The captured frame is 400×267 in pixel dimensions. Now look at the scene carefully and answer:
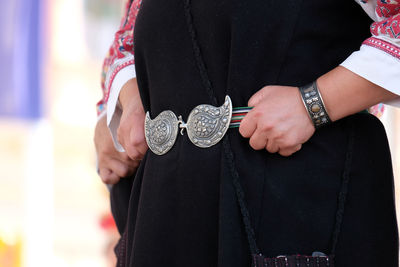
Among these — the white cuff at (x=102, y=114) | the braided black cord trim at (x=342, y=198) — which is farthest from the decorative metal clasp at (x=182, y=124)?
the white cuff at (x=102, y=114)

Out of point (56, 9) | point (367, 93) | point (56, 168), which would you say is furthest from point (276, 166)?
point (56, 9)

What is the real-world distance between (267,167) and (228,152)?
0.07m

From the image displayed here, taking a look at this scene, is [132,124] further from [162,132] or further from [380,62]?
[380,62]

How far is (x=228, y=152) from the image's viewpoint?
904 mm

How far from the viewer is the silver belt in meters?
0.91

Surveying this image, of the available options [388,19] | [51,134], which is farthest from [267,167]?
[51,134]

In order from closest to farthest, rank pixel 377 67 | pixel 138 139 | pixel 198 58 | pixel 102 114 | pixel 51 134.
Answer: pixel 377 67 < pixel 198 58 < pixel 138 139 < pixel 102 114 < pixel 51 134

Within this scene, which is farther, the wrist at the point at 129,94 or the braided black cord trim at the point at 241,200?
the wrist at the point at 129,94

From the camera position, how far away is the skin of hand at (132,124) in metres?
1.09

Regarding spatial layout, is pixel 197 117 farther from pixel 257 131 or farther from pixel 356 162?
pixel 356 162

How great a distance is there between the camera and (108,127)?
1234 mm

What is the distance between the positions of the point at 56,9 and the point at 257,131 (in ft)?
22.3

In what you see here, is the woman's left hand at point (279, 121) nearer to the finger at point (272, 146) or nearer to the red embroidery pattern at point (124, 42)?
the finger at point (272, 146)

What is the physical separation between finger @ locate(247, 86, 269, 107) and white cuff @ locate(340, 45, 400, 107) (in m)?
0.13
